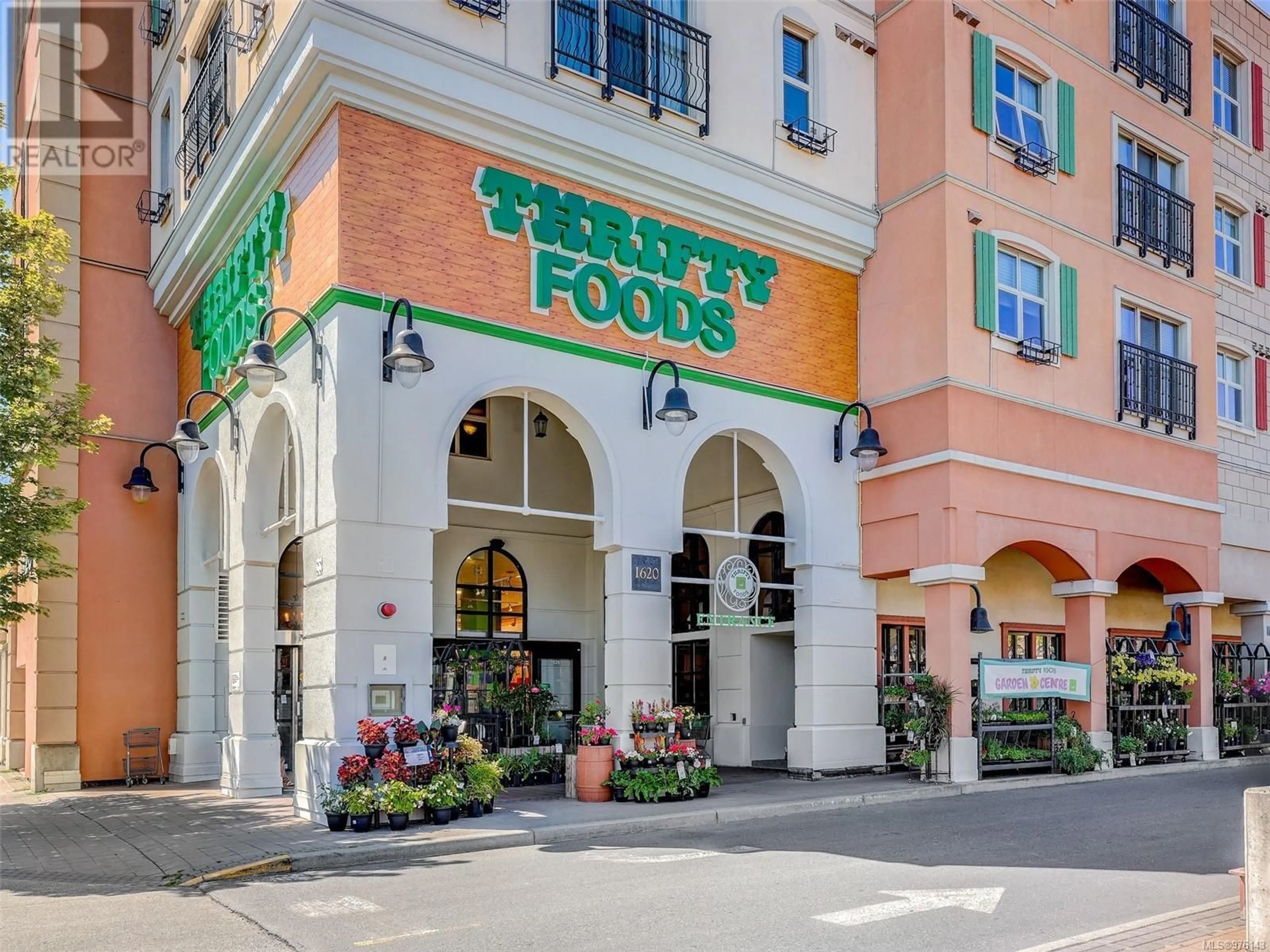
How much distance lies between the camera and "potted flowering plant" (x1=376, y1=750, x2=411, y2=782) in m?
11.9

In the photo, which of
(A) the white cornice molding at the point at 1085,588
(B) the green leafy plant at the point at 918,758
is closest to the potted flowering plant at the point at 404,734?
(B) the green leafy plant at the point at 918,758

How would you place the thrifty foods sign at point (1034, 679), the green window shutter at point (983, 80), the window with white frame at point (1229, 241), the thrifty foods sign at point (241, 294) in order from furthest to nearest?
1. the window with white frame at point (1229, 241)
2. the green window shutter at point (983, 80)
3. the thrifty foods sign at point (1034, 679)
4. the thrifty foods sign at point (241, 294)

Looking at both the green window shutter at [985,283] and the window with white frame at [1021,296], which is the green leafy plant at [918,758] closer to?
the green window shutter at [985,283]

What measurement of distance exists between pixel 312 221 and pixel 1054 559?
1229 cm

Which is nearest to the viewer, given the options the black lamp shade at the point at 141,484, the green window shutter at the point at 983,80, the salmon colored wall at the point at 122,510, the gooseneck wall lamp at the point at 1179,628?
the green window shutter at the point at 983,80

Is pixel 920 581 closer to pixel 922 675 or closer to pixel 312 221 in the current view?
pixel 922 675

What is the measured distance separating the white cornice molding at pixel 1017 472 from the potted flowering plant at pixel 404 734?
8483 mm

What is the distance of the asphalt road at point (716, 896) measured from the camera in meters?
7.47

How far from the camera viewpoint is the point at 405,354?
1180cm

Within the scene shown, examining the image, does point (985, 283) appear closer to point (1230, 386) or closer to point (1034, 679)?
point (1034, 679)

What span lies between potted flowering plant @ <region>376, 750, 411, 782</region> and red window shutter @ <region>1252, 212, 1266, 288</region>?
20397 mm

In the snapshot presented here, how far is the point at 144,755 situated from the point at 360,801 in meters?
8.56

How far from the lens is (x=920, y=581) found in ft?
54.7

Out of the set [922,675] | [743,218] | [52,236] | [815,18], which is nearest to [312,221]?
[52,236]
